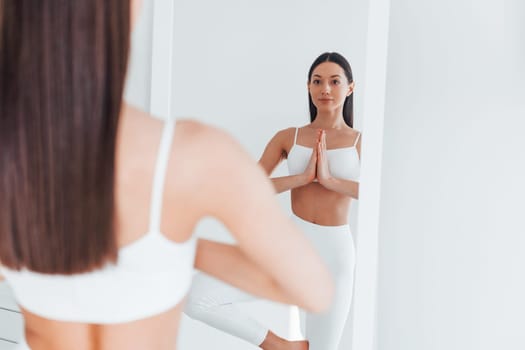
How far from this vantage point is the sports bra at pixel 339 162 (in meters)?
1.51

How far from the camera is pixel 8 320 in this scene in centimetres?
224

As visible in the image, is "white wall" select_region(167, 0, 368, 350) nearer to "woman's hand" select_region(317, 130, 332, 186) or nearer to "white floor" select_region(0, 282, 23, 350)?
"woman's hand" select_region(317, 130, 332, 186)

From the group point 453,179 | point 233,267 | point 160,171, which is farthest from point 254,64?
point 160,171

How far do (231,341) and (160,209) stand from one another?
1113 millimetres

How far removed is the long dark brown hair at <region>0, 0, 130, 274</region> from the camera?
0.62 metres

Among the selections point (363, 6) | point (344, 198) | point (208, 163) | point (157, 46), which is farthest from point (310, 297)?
point (157, 46)

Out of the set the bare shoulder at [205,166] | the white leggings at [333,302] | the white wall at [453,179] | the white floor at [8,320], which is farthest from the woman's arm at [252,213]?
the white floor at [8,320]

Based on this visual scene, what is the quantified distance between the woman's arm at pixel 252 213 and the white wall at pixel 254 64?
0.87m

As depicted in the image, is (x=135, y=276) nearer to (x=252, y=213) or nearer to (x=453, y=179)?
(x=252, y=213)

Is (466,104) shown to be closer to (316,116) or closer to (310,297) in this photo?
(316,116)

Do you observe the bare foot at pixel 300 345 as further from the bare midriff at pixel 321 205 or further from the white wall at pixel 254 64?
the bare midriff at pixel 321 205

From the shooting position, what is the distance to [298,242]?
2.24 ft

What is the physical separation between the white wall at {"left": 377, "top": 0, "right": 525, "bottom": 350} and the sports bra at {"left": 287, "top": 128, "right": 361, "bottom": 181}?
0.19 m

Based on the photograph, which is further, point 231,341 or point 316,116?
point 231,341
